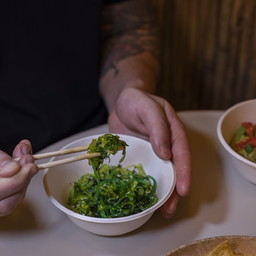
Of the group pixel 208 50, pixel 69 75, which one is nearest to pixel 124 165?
pixel 69 75

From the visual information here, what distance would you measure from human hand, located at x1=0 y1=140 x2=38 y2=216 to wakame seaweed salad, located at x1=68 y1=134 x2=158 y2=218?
0.17 metres

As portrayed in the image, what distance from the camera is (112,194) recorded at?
39.8 inches

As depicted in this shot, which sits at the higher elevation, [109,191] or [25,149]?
[25,149]

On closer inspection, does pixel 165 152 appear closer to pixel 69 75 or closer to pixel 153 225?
pixel 153 225

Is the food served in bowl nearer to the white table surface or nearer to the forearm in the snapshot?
the white table surface

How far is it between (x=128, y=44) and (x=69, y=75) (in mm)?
286

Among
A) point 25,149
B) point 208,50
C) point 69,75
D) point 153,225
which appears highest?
point 25,149

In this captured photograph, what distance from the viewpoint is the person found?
131 centimetres

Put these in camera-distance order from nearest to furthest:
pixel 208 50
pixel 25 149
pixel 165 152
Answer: pixel 25 149 → pixel 165 152 → pixel 208 50

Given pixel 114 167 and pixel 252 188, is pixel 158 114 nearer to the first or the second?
pixel 114 167

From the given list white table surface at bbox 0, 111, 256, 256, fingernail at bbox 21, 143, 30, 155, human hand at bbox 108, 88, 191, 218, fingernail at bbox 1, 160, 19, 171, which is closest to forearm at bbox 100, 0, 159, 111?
human hand at bbox 108, 88, 191, 218

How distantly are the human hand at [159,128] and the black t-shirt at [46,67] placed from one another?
0.75ft

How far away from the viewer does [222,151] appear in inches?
50.6

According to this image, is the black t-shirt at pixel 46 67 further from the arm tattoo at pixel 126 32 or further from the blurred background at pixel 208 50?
the blurred background at pixel 208 50
